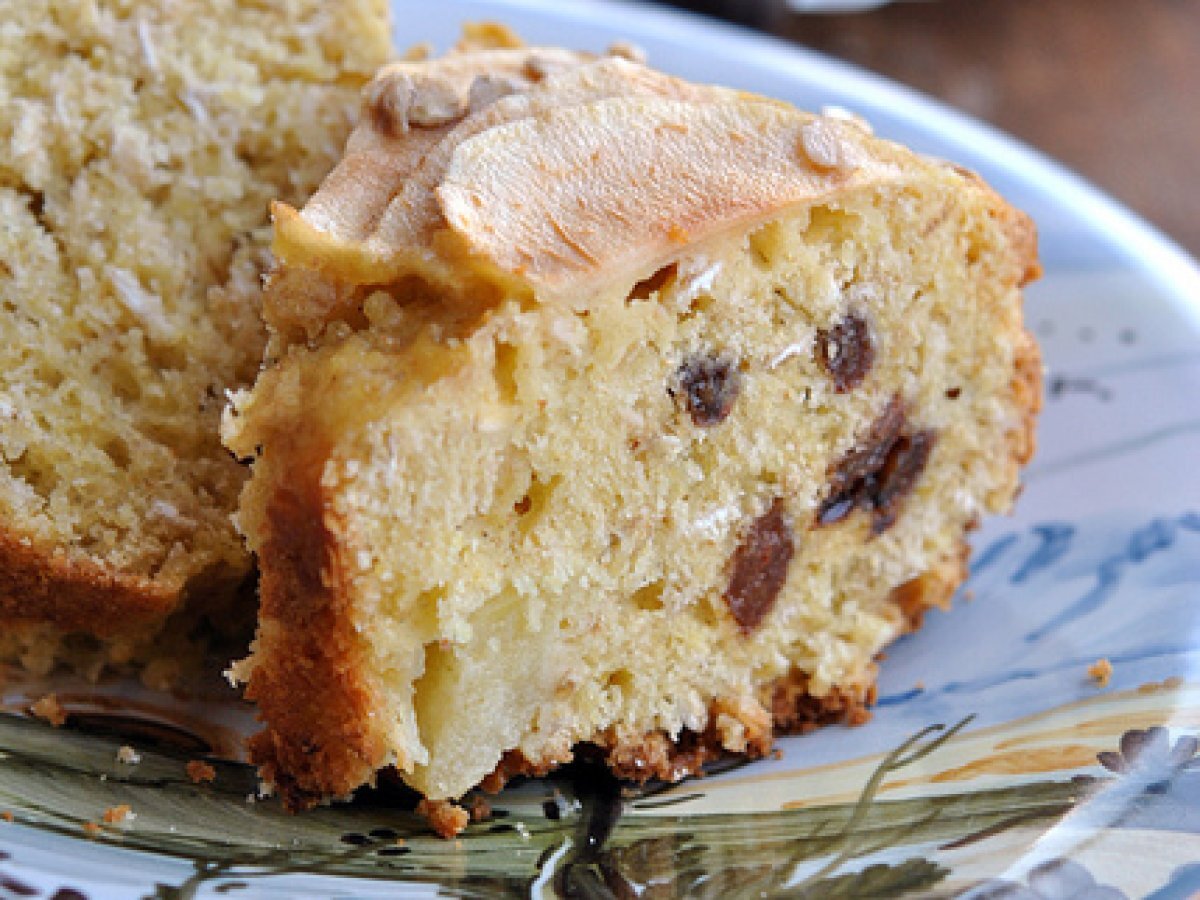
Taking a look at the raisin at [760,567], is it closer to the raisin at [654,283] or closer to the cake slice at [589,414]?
the cake slice at [589,414]

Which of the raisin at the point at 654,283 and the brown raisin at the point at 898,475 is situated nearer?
the raisin at the point at 654,283

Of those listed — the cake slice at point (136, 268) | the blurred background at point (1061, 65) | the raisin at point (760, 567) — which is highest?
the blurred background at point (1061, 65)

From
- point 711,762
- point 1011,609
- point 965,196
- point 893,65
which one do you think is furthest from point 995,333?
point 893,65

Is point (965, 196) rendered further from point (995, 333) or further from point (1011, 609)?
point (1011, 609)

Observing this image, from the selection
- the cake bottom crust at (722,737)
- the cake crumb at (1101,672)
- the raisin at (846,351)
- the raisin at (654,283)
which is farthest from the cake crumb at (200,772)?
the cake crumb at (1101,672)

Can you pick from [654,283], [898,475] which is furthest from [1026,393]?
[654,283]

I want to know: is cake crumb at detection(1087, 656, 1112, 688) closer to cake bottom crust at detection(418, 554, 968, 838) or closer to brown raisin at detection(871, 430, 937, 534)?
cake bottom crust at detection(418, 554, 968, 838)
